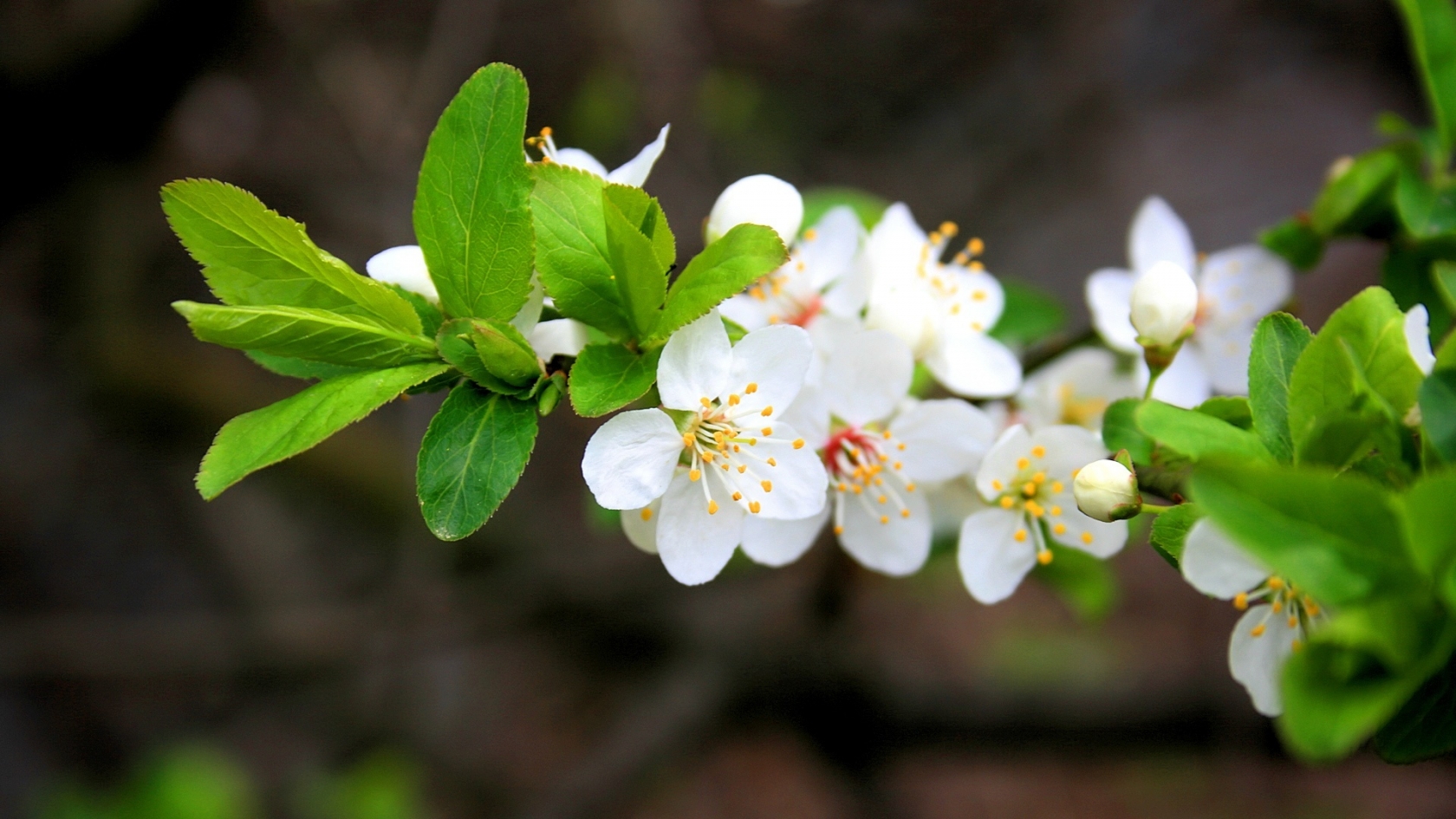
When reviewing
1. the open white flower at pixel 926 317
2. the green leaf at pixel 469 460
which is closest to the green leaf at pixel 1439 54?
the open white flower at pixel 926 317

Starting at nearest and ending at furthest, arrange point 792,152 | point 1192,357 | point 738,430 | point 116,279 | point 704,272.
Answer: point 704,272
point 738,430
point 1192,357
point 116,279
point 792,152

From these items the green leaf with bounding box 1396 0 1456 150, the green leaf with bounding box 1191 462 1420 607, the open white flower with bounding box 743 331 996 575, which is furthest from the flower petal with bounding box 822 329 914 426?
the green leaf with bounding box 1396 0 1456 150

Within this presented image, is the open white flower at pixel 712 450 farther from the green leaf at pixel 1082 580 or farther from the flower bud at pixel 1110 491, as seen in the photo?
the green leaf at pixel 1082 580

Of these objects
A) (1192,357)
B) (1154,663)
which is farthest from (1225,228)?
(1192,357)

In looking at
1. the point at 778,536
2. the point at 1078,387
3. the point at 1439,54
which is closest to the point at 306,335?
the point at 778,536

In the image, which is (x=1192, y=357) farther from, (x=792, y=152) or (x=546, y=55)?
(x=546, y=55)

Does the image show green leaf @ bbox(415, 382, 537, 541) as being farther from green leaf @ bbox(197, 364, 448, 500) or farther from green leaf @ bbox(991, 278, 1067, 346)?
green leaf @ bbox(991, 278, 1067, 346)
